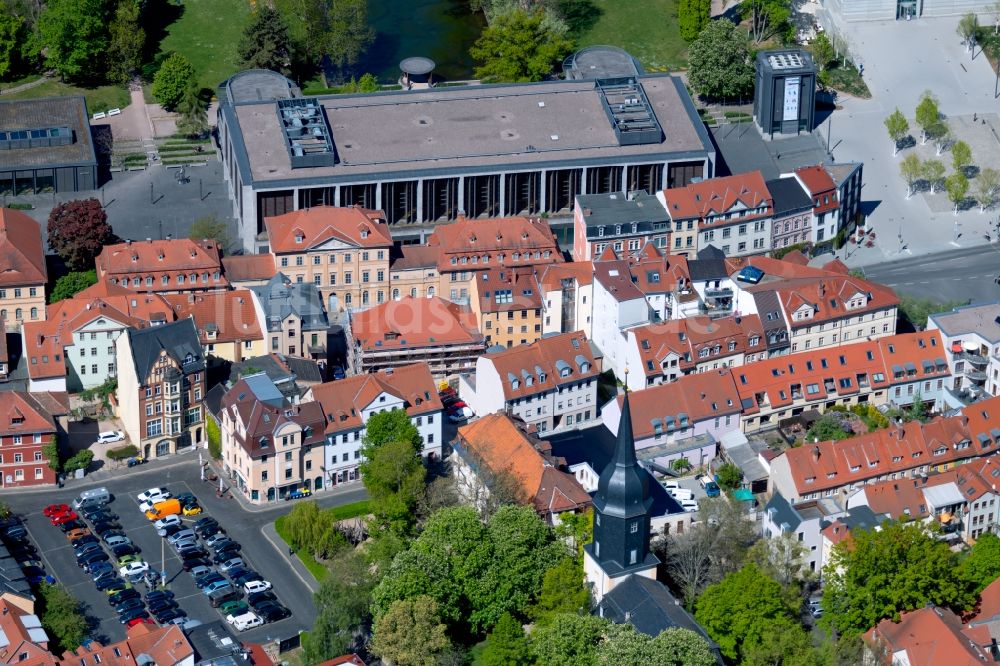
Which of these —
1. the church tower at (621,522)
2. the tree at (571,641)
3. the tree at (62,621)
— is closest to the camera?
the tree at (571,641)

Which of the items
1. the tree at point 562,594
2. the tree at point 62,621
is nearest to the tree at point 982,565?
the tree at point 562,594

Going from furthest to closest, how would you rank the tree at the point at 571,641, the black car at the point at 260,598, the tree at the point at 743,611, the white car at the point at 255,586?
the white car at the point at 255,586 → the black car at the point at 260,598 → the tree at the point at 743,611 → the tree at the point at 571,641

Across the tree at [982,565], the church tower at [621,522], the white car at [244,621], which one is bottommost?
the tree at [982,565]

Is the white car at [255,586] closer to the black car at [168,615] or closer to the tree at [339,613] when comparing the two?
the tree at [339,613]

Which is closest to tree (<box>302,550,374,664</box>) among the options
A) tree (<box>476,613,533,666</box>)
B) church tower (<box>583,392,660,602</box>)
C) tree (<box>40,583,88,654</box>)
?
tree (<box>476,613,533,666</box>)

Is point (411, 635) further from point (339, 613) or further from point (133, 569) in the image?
point (133, 569)

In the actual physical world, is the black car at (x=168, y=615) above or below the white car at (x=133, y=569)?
below

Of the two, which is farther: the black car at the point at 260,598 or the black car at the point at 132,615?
the black car at the point at 260,598

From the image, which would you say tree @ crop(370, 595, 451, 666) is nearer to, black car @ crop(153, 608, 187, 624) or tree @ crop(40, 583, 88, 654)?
black car @ crop(153, 608, 187, 624)
